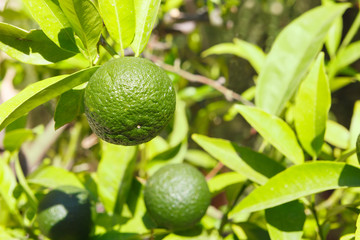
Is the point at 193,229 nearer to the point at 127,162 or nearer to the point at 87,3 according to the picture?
the point at 127,162

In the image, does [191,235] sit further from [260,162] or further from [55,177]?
[55,177]

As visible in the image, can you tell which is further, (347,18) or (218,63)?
(218,63)

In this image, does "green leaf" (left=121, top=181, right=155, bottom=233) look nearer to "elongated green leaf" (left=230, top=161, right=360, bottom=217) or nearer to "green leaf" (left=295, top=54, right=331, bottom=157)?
"elongated green leaf" (left=230, top=161, right=360, bottom=217)

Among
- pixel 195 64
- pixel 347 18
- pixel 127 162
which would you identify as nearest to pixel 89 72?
pixel 127 162

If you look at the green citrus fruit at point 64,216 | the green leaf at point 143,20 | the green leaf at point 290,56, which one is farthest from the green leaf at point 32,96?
the green leaf at point 290,56

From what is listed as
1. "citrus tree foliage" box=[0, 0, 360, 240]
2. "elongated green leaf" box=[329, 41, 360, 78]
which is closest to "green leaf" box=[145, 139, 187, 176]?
"citrus tree foliage" box=[0, 0, 360, 240]

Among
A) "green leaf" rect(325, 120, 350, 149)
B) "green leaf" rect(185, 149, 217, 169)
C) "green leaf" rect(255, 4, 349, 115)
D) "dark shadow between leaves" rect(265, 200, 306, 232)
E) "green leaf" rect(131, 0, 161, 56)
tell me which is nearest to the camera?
"green leaf" rect(131, 0, 161, 56)

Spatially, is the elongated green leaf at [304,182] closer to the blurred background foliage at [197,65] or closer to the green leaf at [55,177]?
the green leaf at [55,177]
